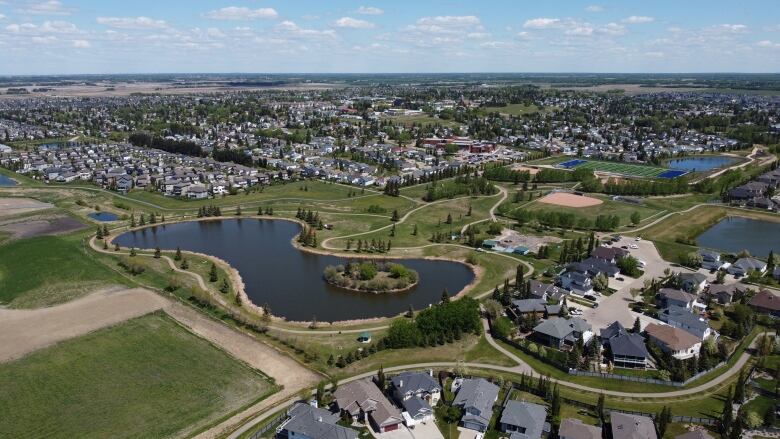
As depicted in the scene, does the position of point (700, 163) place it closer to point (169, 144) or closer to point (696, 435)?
point (696, 435)

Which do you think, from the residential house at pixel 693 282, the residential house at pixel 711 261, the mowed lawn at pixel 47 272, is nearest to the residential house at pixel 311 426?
the mowed lawn at pixel 47 272

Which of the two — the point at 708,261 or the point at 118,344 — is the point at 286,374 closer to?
the point at 118,344

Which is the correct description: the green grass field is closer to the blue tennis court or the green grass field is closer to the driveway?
the blue tennis court

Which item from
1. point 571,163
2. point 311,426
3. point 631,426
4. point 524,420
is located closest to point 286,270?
point 311,426

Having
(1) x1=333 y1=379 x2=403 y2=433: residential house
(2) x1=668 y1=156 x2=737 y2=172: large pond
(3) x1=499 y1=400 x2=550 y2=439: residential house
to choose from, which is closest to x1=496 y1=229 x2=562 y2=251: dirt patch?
(3) x1=499 y1=400 x2=550 y2=439: residential house

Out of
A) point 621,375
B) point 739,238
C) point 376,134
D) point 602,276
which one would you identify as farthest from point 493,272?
point 376,134

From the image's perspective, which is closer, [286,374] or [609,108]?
[286,374]
